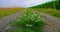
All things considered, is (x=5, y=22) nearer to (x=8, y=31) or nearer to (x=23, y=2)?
(x=8, y=31)

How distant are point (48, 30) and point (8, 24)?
1050 mm

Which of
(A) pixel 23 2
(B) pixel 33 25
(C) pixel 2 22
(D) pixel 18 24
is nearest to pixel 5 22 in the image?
(C) pixel 2 22

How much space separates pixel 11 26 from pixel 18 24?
181mm

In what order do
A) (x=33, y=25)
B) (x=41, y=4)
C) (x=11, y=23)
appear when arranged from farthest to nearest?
(x=41, y=4)
(x=11, y=23)
(x=33, y=25)

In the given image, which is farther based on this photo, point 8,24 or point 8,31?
point 8,24

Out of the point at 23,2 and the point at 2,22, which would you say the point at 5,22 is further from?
the point at 23,2

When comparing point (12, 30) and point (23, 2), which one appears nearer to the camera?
point (12, 30)

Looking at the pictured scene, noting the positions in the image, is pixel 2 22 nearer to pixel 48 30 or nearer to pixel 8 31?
pixel 8 31

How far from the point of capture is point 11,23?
5.10 meters

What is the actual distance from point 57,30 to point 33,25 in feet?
1.92

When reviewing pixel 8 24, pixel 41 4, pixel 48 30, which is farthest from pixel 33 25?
pixel 41 4

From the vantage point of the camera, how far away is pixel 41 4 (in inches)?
381

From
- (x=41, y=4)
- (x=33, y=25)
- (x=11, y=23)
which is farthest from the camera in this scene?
(x=41, y=4)

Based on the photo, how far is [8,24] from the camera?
5.11 meters
